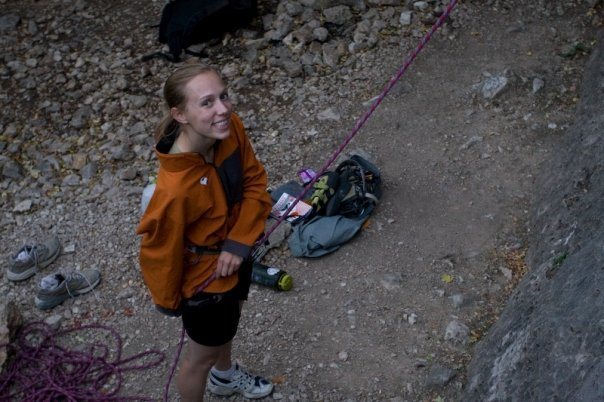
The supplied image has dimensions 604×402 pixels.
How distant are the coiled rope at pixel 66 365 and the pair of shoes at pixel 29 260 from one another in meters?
0.45

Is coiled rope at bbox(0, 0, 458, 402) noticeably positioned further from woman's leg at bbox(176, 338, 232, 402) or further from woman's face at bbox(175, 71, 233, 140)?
woman's face at bbox(175, 71, 233, 140)

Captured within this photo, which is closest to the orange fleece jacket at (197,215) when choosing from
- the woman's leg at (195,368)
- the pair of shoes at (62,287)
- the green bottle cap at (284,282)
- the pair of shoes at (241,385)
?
the woman's leg at (195,368)

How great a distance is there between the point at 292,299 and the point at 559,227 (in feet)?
5.05

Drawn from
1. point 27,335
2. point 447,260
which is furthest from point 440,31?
point 27,335

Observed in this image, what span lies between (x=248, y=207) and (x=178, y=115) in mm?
478

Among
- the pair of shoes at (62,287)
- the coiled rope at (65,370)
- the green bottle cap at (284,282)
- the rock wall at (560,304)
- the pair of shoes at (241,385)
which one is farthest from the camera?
the pair of shoes at (62,287)

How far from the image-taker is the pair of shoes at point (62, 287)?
4512 mm

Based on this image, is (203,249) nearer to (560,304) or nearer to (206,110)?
(206,110)

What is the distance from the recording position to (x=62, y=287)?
4520 millimetres

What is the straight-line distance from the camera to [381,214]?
4.82m

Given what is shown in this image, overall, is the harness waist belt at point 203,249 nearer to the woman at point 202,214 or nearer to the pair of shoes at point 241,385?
the woman at point 202,214

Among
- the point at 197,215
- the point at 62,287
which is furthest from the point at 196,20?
the point at 197,215

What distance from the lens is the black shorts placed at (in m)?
2.97

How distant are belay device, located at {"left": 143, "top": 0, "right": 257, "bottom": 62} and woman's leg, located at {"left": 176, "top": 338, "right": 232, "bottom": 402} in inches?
157
